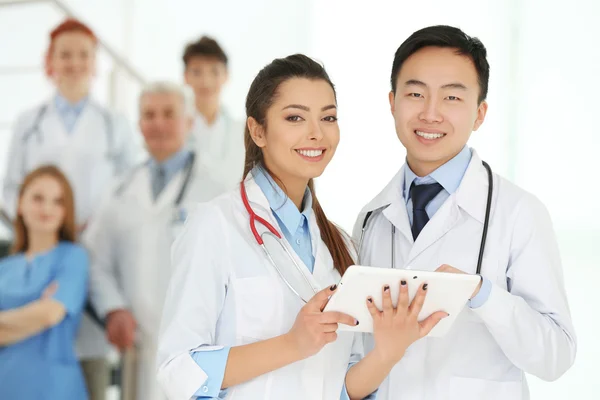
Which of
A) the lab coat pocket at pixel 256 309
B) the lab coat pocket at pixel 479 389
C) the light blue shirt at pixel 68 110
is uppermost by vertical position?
the light blue shirt at pixel 68 110

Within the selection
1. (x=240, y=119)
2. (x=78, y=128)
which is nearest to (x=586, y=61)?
(x=240, y=119)

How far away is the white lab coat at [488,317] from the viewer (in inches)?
50.4

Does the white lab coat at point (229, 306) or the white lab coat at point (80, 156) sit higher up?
the white lab coat at point (80, 156)

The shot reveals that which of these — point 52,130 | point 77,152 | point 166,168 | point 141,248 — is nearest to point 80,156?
point 77,152

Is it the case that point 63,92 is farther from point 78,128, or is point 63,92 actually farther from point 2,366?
point 2,366

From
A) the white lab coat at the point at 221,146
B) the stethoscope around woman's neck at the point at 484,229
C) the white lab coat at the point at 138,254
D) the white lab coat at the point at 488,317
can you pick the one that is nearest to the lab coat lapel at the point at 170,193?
the white lab coat at the point at 138,254

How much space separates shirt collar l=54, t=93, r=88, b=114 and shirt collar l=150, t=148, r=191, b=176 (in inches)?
15.2

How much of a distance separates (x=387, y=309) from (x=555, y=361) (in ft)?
1.19

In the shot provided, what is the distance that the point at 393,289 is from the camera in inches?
44.2

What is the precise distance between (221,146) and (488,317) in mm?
2134

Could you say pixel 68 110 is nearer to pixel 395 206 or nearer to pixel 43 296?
pixel 43 296

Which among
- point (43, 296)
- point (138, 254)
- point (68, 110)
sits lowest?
point (43, 296)

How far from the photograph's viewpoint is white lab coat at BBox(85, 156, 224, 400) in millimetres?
3113

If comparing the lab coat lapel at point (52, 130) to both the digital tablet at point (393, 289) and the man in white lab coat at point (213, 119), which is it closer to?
the man in white lab coat at point (213, 119)
